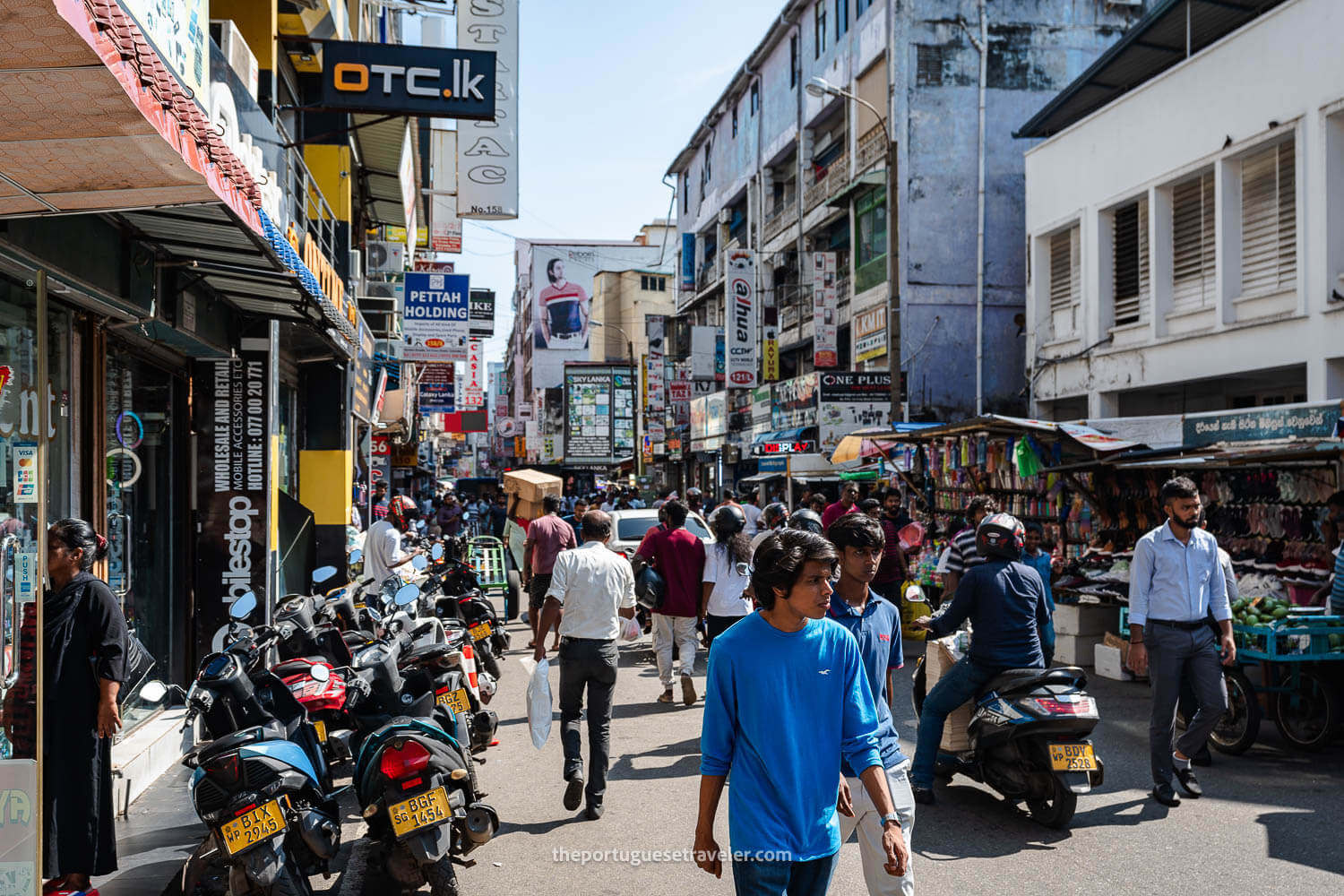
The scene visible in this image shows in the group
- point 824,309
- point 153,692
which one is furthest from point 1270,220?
point 153,692

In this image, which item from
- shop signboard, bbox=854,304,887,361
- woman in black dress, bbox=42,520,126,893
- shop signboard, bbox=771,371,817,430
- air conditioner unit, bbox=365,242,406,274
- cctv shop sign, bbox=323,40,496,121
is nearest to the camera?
woman in black dress, bbox=42,520,126,893

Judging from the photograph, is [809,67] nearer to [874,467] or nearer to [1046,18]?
[1046,18]

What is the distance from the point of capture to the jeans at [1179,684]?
686 centimetres

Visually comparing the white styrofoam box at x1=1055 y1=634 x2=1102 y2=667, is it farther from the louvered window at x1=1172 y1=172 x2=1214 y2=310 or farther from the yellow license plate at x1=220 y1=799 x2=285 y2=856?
the yellow license plate at x1=220 y1=799 x2=285 y2=856

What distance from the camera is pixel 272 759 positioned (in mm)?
5078

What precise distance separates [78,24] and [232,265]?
499 centimetres

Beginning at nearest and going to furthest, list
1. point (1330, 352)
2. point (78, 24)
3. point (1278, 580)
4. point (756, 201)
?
point (78, 24)
point (1278, 580)
point (1330, 352)
point (756, 201)

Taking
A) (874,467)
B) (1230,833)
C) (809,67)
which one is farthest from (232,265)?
(809,67)

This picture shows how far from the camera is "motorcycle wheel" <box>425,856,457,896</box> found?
5148 mm

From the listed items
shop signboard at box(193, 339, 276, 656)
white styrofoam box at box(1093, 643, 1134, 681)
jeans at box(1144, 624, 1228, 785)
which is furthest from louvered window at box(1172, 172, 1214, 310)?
shop signboard at box(193, 339, 276, 656)

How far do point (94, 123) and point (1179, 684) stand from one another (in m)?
6.53

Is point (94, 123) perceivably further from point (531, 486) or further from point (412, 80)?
point (531, 486)

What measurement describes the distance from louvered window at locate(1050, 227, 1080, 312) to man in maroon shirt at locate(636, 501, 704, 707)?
1313 cm

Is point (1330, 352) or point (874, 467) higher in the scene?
point (1330, 352)
